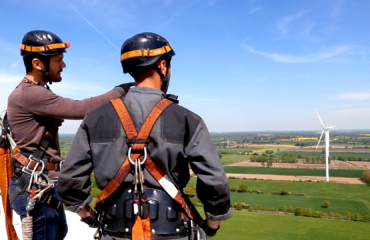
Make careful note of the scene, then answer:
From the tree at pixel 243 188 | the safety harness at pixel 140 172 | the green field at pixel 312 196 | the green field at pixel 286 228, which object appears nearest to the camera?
the safety harness at pixel 140 172

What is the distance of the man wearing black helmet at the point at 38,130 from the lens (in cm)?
335

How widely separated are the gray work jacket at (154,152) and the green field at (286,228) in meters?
35.0

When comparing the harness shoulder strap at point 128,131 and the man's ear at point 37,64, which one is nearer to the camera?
the harness shoulder strap at point 128,131

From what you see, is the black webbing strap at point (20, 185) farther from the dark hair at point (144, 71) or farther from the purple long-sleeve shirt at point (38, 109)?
the dark hair at point (144, 71)

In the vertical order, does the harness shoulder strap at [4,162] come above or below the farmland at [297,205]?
above

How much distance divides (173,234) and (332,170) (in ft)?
323

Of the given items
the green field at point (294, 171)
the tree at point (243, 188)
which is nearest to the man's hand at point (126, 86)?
the tree at point (243, 188)

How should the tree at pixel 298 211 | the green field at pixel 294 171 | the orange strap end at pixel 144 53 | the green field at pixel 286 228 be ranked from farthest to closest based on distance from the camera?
the green field at pixel 294 171 → the tree at pixel 298 211 → the green field at pixel 286 228 → the orange strap end at pixel 144 53

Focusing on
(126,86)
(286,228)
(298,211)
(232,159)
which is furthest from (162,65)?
(232,159)

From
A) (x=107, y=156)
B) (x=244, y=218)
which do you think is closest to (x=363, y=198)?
(x=244, y=218)

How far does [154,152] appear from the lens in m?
2.51

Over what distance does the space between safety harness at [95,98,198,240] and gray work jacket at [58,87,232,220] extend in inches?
1.8

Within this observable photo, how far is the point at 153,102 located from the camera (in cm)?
267

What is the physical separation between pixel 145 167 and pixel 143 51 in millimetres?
1107
